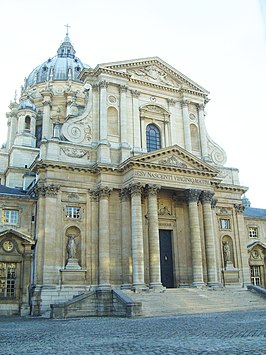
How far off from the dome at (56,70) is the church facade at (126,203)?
81.6 feet

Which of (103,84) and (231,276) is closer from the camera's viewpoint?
(103,84)

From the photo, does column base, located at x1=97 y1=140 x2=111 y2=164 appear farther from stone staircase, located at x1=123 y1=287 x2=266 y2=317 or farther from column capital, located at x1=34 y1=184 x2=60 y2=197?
stone staircase, located at x1=123 y1=287 x2=266 y2=317

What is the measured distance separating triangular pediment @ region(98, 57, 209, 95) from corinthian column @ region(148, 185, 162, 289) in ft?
34.9

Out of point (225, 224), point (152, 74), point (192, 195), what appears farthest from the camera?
point (152, 74)

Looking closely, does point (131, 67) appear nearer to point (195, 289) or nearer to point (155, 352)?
point (195, 289)

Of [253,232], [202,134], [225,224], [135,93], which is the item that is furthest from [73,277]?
[253,232]

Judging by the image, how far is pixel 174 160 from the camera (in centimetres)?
3077

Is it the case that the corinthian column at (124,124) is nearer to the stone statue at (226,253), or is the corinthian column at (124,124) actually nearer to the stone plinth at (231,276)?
the stone statue at (226,253)

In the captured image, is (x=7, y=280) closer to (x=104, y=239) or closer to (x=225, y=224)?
(x=104, y=239)

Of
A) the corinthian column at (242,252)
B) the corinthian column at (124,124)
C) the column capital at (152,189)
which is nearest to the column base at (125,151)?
the corinthian column at (124,124)

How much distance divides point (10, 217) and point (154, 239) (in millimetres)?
10810

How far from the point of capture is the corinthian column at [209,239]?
30266 millimetres

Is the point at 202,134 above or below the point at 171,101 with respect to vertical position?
below

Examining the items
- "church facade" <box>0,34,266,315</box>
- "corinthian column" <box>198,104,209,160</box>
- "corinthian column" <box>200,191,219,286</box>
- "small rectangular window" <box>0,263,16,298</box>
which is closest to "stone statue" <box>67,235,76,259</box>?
"church facade" <box>0,34,266,315</box>
